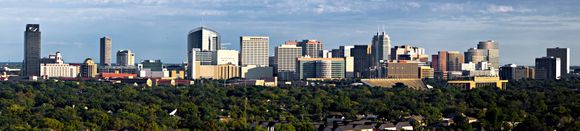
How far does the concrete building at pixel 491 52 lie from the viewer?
566 feet

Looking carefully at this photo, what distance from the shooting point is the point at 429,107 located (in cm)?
5984

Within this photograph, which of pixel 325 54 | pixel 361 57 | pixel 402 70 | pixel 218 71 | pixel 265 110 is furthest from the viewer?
pixel 325 54

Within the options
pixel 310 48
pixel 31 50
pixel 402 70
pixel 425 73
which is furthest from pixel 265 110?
pixel 310 48

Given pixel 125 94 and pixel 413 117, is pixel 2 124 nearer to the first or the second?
pixel 413 117

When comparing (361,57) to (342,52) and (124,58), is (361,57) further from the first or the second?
(124,58)

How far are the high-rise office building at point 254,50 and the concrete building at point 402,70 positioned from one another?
93.9 feet

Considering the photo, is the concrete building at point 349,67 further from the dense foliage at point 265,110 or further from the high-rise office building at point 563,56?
the dense foliage at point 265,110

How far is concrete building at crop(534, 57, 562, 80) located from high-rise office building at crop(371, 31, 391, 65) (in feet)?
77.4

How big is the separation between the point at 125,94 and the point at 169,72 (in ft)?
230

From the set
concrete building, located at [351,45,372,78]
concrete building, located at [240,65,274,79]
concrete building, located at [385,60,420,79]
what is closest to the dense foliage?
Result: concrete building, located at [385,60,420,79]

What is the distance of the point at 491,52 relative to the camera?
17550 centimetres

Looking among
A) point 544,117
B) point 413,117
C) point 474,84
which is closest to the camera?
point 544,117

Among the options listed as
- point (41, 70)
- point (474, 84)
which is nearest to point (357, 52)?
point (41, 70)

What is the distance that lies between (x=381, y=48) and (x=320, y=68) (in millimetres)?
28534
